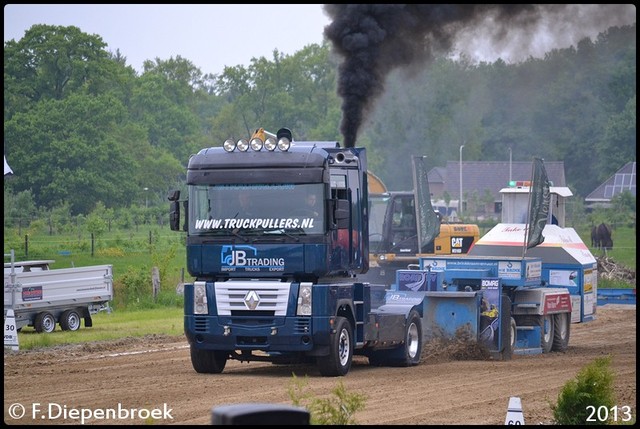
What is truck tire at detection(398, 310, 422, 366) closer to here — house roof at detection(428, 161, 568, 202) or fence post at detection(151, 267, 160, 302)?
fence post at detection(151, 267, 160, 302)

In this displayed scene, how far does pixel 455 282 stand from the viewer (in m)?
21.6

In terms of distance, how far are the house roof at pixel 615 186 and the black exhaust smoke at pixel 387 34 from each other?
53972 mm

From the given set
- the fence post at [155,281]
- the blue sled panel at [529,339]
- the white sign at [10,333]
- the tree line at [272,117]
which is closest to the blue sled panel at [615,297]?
the tree line at [272,117]

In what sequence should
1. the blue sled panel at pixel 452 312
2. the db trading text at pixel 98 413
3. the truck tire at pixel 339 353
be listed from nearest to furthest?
the db trading text at pixel 98 413, the truck tire at pixel 339 353, the blue sled panel at pixel 452 312

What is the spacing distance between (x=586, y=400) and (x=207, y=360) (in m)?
7.33

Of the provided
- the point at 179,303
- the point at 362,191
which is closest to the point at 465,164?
the point at 179,303

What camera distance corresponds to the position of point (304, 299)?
16625 millimetres

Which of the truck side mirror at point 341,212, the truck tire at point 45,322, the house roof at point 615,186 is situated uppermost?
the house roof at point 615,186

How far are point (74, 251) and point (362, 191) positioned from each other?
23.8 metres

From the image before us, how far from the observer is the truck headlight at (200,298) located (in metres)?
17.0

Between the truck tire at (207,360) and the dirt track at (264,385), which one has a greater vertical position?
the truck tire at (207,360)

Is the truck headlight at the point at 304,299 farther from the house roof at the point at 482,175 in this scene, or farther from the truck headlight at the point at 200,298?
the house roof at the point at 482,175

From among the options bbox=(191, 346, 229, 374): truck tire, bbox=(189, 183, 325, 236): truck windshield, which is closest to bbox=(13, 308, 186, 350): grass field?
bbox=(191, 346, 229, 374): truck tire

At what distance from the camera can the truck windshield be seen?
54.6 ft
